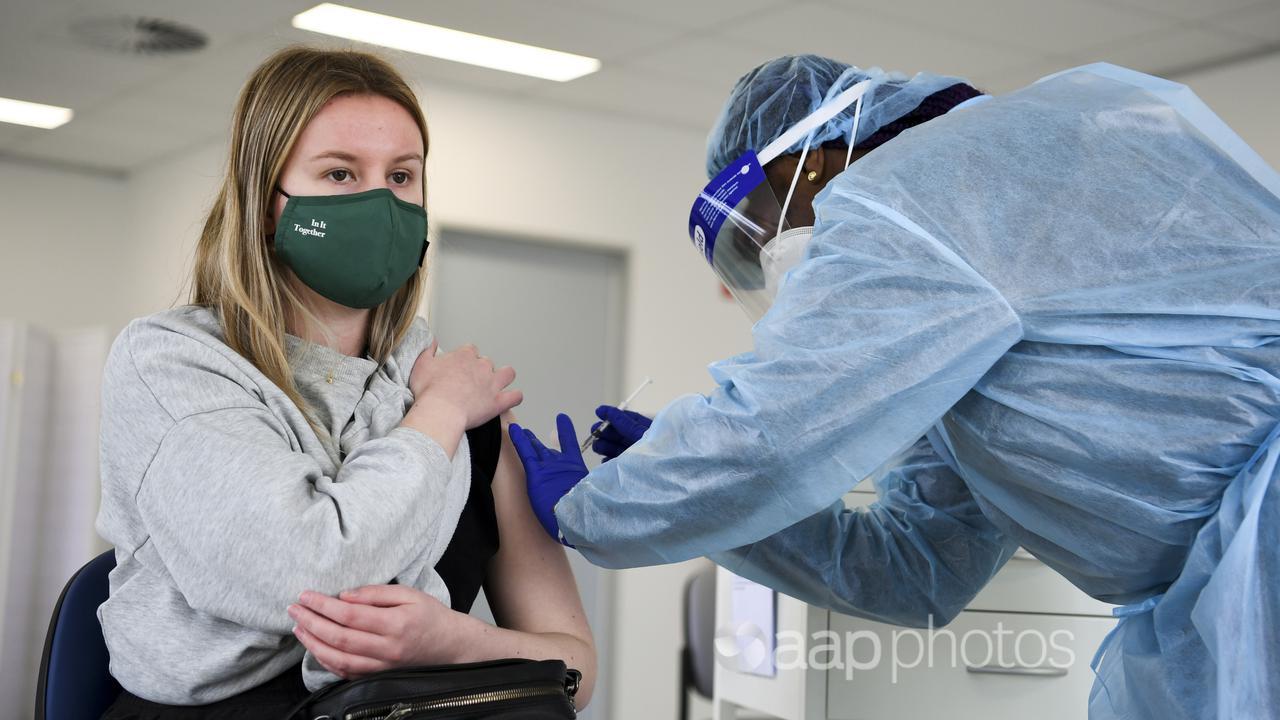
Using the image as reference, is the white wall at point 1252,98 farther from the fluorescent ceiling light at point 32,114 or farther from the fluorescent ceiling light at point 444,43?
the fluorescent ceiling light at point 32,114

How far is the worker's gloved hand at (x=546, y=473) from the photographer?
1351mm

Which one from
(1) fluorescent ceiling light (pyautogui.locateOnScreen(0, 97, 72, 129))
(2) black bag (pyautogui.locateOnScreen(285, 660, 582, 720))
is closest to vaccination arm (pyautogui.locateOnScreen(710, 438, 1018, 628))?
(2) black bag (pyautogui.locateOnScreen(285, 660, 582, 720))

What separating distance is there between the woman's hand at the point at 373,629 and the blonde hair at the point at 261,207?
0.79 feet

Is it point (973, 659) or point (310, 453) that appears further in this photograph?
point (973, 659)

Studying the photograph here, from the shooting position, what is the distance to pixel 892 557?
1.55m

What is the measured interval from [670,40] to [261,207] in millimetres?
2969

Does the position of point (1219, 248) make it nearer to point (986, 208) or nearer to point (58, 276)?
point (986, 208)

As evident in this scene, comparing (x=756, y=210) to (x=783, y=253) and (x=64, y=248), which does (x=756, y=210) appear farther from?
(x=64, y=248)

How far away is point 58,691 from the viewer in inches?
45.7

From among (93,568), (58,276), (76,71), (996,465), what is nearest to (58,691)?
(93,568)

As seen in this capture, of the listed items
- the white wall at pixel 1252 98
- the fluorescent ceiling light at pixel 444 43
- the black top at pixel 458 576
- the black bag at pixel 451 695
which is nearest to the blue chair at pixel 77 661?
the black top at pixel 458 576

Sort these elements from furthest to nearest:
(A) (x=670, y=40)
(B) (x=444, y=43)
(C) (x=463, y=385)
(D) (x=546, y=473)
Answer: (B) (x=444, y=43)
(A) (x=670, y=40)
(D) (x=546, y=473)
(C) (x=463, y=385)

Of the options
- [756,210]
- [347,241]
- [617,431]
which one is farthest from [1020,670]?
[347,241]

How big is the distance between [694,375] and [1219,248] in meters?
4.04
